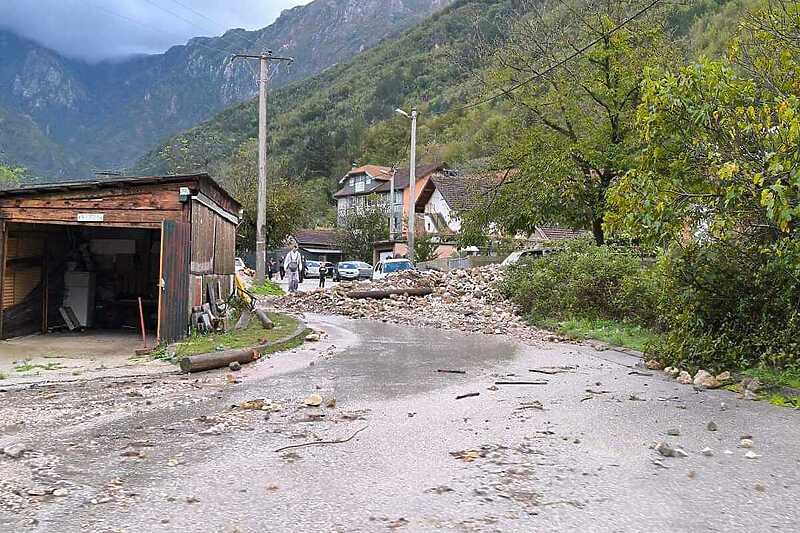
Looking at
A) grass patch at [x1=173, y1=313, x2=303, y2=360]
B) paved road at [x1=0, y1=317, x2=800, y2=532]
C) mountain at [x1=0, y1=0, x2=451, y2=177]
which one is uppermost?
mountain at [x1=0, y1=0, x2=451, y2=177]

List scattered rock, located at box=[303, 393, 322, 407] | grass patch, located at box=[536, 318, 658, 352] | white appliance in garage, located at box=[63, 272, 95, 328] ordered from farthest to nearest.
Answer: white appliance in garage, located at box=[63, 272, 95, 328] < grass patch, located at box=[536, 318, 658, 352] < scattered rock, located at box=[303, 393, 322, 407]

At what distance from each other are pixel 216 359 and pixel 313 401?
3373mm

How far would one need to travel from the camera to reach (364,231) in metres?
61.6

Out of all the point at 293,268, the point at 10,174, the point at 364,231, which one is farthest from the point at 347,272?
the point at 10,174

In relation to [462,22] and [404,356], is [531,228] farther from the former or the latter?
[462,22]

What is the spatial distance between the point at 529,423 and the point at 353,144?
4094 inches

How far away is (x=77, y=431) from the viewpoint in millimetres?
7484

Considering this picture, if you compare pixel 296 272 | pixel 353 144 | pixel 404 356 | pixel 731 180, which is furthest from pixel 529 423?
pixel 353 144

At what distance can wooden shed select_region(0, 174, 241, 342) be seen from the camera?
14727 millimetres

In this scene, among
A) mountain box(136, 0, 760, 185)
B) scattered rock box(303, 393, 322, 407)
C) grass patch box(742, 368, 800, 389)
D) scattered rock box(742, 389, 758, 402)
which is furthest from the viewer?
mountain box(136, 0, 760, 185)

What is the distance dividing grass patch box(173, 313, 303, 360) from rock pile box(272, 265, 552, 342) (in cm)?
558

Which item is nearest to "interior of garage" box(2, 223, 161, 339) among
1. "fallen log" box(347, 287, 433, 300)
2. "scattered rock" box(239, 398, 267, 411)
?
"scattered rock" box(239, 398, 267, 411)

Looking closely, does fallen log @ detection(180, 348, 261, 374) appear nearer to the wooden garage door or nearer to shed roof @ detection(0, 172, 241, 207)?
the wooden garage door

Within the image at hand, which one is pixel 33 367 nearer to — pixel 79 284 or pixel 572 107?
pixel 79 284
